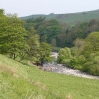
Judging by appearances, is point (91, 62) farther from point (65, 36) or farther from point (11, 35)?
point (65, 36)

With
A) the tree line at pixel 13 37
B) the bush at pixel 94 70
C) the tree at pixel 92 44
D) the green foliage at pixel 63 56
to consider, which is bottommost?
the green foliage at pixel 63 56

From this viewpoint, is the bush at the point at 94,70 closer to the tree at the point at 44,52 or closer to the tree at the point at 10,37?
the tree at the point at 44,52

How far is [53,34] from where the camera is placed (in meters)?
193

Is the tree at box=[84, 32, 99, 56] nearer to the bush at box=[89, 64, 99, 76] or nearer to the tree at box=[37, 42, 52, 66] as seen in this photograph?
the bush at box=[89, 64, 99, 76]

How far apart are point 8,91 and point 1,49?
35646mm

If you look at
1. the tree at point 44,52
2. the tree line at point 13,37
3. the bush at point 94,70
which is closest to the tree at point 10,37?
the tree line at point 13,37

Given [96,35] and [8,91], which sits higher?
[8,91]

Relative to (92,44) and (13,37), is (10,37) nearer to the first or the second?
(13,37)

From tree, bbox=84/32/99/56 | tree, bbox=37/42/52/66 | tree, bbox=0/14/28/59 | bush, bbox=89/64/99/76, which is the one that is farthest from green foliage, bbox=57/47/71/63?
tree, bbox=0/14/28/59

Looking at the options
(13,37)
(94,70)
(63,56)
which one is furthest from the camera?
(63,56)

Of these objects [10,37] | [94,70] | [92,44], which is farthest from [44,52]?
[92,44]

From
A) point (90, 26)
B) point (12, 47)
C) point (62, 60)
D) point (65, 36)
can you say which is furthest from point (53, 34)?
point (12, 47)

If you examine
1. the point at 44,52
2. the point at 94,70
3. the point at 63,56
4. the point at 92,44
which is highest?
the point at 44,52

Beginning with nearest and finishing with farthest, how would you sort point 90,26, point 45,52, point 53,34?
point 45,52 → point 90,26 → point 53,34
